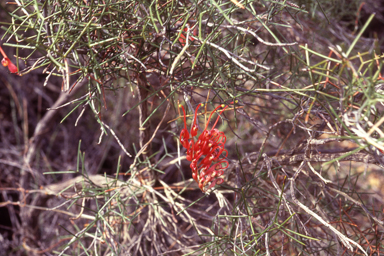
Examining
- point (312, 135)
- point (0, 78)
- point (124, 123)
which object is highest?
point (312, 135)

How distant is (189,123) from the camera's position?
1.36 meters

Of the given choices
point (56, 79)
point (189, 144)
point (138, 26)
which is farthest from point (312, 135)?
point (56, 79)

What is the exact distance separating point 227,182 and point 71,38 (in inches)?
23.5

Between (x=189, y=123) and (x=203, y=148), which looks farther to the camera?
(x=189, y=123)

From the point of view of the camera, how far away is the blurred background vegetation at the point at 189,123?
0.57m

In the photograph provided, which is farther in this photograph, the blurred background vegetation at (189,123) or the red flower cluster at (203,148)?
the red flower cluster at (203,148)

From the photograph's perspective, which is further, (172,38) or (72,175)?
(72,175)

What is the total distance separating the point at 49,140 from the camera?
2.17 m

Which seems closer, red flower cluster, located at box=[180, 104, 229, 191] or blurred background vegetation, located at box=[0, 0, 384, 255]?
blurred background vegetation, located at box=[0, 0, 384, 255]

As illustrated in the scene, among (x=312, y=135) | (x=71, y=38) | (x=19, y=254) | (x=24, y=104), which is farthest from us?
(x=24, y=104)

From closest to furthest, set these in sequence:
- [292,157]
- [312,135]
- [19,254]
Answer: [312,135]
[292,157]
[19,254]

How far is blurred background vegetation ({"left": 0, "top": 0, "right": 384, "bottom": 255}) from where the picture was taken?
0.57 m

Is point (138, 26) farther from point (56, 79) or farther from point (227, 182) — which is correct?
point (56, 79)

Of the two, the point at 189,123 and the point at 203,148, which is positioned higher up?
the point at 203,148
